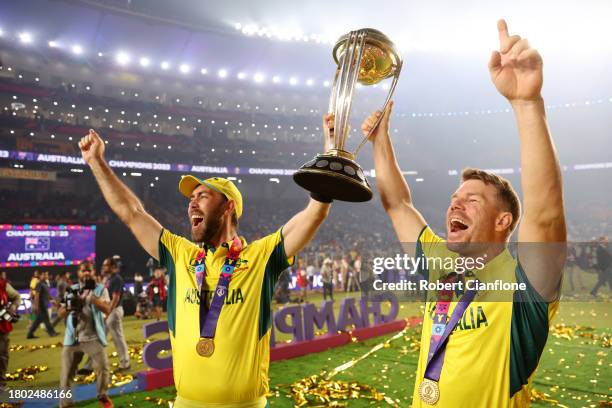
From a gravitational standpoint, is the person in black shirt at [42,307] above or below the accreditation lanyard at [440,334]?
below

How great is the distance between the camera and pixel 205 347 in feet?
9.03

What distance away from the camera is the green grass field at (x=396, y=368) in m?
6.32

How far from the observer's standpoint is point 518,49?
1.68m

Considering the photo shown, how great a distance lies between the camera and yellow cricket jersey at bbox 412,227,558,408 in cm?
195

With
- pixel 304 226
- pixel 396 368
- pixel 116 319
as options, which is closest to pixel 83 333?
pixel 116 319

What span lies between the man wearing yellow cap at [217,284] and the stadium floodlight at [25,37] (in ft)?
111

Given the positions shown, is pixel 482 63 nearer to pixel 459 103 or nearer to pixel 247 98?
pixel 459 103

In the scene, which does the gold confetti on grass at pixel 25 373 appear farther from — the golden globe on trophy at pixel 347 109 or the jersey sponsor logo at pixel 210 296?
the golden globe on trophy at pixel 347 109

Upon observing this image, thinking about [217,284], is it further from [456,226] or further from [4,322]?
[4,322]

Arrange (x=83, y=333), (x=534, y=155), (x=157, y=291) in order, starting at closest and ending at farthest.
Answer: (x=534, y=155), (x=83, y=333), (x=157, y=291)

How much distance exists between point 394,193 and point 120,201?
206 cm

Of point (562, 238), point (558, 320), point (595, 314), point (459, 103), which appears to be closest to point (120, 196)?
point (562, 238)

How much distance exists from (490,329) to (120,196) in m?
2.71

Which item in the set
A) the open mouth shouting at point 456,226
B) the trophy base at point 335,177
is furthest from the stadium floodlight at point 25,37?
the open mouth shouting at point 456,226
